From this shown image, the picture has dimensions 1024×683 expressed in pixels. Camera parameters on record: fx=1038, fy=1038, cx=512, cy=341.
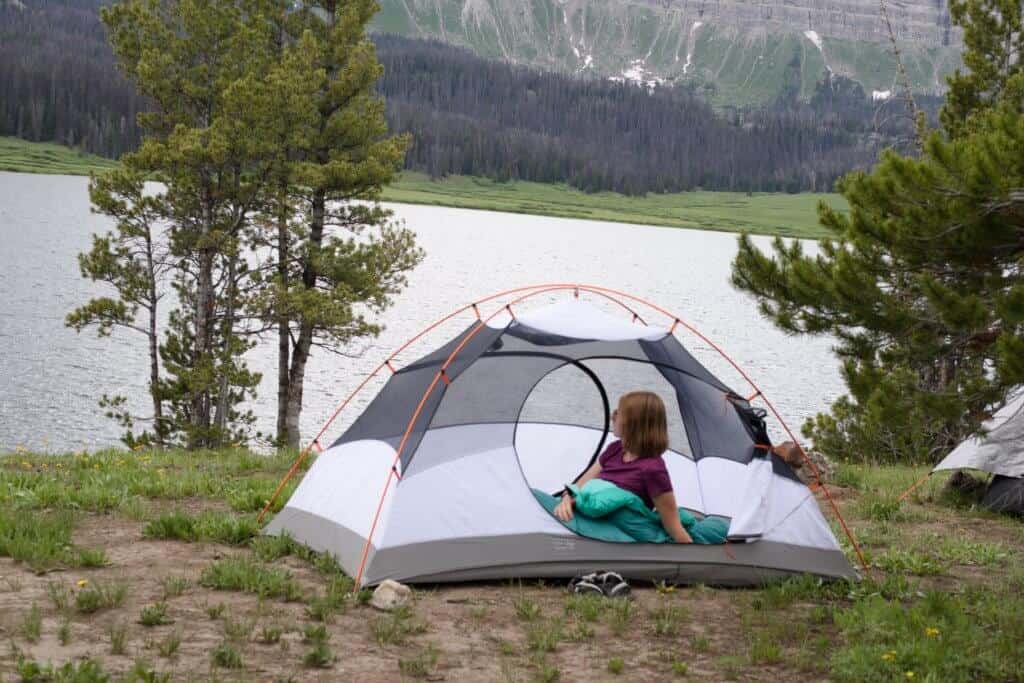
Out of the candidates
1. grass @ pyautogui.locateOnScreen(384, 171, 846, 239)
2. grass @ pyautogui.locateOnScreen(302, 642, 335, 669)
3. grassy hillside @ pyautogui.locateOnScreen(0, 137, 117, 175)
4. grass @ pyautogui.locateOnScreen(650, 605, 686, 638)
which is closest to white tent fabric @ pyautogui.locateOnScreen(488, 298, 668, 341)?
grass @ pyautogui.locateOnScreen(650, 605, 686, 638)

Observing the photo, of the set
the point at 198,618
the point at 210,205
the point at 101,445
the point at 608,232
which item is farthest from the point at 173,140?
the point at 608,232

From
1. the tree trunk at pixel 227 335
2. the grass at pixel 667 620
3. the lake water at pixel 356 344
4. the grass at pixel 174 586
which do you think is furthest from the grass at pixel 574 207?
the grass at pixel 667 620

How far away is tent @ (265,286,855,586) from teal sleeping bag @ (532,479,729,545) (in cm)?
8

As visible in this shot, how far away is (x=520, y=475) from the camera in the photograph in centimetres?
888

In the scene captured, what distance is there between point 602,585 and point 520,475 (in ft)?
4.47

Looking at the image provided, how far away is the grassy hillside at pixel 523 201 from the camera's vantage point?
481 ft

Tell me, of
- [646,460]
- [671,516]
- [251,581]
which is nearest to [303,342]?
[646,460]

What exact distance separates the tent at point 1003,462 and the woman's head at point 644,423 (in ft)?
16.3

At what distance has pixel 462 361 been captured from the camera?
353 inches

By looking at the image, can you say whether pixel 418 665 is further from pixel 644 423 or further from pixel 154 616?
pixel 644 423

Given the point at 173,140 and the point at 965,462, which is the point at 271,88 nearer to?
the point at 173,140

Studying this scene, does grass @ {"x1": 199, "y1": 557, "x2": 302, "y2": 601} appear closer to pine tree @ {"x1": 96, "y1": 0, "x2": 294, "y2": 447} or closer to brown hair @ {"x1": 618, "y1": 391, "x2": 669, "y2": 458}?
brown hair @ {"x1": 618, "y1": 391, "x2": 669, "y2": 458}

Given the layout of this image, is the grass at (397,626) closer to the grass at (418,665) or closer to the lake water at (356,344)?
the grass at (418,665)

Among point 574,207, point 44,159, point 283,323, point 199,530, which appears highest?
point 574,207
